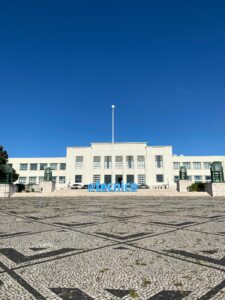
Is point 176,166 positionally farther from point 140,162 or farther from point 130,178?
point 130,178

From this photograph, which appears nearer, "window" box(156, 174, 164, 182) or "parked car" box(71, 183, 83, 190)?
"parked car" box(71, 183, 83, 190)

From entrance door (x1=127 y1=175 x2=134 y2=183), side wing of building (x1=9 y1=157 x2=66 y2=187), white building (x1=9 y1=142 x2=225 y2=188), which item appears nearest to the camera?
white building (x1=9 y1=142 x2=225 y2=188)

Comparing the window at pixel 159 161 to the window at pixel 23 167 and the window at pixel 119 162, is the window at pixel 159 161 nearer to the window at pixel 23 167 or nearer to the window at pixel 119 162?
the window at pixel 119 162

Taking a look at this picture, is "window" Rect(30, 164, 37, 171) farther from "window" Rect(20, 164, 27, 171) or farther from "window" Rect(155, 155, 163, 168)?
"window" Rect(155, 155, 163, 168)

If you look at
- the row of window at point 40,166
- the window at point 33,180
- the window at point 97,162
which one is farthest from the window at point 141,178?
the window at point 33,180

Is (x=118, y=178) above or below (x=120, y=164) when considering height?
below

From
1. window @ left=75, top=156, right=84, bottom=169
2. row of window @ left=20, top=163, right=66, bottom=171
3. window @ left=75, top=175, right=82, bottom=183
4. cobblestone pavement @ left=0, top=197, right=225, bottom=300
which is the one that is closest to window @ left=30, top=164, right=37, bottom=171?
row of window @ left=20, top=163, right=66, bottom=171

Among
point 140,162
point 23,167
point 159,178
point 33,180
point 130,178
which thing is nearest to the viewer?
point 159,178

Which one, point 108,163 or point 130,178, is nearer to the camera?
point 130,178

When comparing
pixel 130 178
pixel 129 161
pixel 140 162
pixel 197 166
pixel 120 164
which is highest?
pixel 129 161

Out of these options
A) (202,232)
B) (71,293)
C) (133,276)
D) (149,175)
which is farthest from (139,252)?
(149,175)

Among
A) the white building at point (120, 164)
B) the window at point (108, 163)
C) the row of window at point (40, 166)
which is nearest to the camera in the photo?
the white building at point (120, 164)

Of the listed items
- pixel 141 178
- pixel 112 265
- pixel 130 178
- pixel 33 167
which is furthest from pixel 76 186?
pixel 112 265

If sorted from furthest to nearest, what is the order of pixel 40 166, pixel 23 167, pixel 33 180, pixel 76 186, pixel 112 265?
pixel 23 167, pixel 33 180, pixel 40 166, pixel 76 186, pixel 112 265
